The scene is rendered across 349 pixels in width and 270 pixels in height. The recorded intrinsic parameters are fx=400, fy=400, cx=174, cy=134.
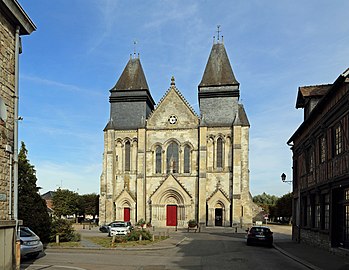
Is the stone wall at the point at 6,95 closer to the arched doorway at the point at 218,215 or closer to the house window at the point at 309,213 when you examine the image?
the house window at the point at 309,213

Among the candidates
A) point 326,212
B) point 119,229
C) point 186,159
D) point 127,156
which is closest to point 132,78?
point 127,156

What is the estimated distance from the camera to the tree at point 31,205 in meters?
21.2

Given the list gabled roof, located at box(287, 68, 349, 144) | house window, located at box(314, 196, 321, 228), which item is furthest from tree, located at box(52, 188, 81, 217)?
house window, located at box(314, 196, 321, 228)

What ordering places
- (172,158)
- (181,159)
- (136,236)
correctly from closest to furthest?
1. (136,236)
2. (181,159)
3. (172,158)

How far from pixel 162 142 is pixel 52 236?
26.9 m

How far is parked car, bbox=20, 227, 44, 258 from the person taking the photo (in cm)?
1520

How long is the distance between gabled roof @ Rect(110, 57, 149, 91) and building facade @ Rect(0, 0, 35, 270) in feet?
131

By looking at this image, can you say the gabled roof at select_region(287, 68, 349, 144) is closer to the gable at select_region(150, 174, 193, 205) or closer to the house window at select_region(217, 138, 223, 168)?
the house window at select_region(217, 138, 223, 168)

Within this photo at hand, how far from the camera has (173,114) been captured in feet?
162

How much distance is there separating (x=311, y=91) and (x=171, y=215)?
26869 millimetres

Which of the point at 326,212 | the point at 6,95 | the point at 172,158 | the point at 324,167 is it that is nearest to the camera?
the point at 6,95

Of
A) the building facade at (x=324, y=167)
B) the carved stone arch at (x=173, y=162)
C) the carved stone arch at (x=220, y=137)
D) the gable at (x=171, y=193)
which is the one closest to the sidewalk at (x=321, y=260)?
the building facade at (x=324, y=167)

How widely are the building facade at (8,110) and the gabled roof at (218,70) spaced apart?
3841 cm

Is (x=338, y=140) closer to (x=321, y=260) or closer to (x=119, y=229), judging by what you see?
(x=321, y=260)
